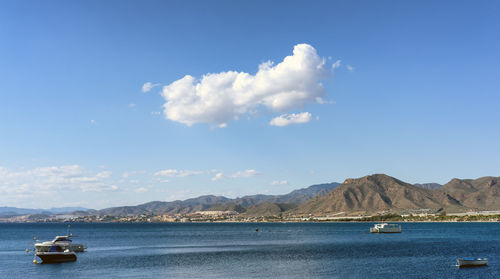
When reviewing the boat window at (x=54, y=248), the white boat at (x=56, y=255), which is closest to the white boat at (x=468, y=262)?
the white boat at (x=56, y=255)

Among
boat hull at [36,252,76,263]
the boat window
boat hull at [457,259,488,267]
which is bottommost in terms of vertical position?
boat hull at [457,259,488,267]

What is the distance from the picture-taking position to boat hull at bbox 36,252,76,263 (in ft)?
303

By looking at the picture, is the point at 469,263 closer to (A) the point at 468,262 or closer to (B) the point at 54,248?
(A) the point at 468,262

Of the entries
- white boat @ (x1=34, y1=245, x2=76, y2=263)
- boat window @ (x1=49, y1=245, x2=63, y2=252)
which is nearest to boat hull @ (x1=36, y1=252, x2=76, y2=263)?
white boat @ (x1=34, y1=245, x2=76, y2=263)

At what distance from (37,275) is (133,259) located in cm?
2533

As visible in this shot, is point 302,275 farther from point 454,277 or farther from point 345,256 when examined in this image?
point 345,256

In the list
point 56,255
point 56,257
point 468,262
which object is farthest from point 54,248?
point 468,262

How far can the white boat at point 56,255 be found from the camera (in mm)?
A: 92500

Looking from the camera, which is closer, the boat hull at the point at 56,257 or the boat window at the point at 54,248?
the boat hull at the point at 56,257

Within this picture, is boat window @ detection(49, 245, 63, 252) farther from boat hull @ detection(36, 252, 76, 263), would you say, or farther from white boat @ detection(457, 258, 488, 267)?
white boat @ detection(457, 258, 488, 267)

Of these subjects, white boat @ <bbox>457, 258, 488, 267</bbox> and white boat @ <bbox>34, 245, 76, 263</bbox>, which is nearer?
white boat @ <bbox>457, 258, 488, 267</bbox>

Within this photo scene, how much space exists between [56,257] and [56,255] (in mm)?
480

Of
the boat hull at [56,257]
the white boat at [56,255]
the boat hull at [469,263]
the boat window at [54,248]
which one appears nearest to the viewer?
the boat hull at [469,263]

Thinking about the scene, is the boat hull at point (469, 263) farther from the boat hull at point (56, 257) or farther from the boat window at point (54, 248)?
the boat window at point (54, 248)
